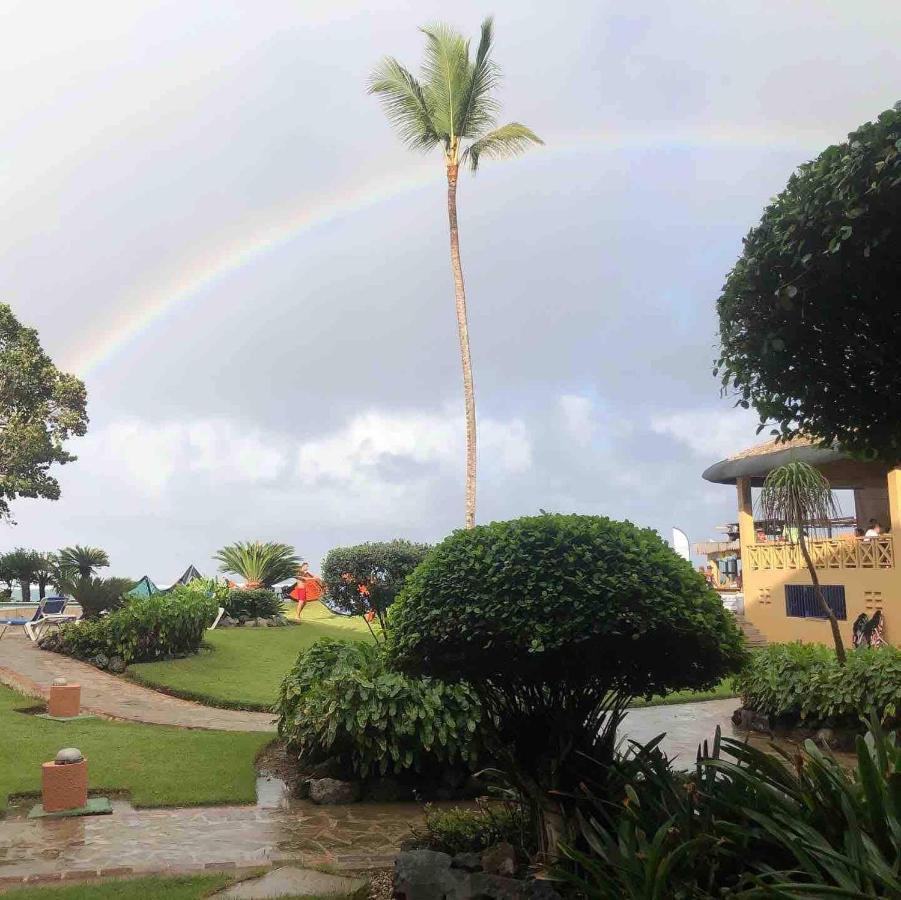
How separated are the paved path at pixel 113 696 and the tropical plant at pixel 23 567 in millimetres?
13402

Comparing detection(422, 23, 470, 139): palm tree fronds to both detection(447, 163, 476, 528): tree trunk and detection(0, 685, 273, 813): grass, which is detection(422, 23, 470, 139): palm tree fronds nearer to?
detection(447, 163, 476, 528): tree trunk

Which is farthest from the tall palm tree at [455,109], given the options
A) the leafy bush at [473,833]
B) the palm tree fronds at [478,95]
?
the leafy bush at [473,833]

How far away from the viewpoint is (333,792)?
882cm

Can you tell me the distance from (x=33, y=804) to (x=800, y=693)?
8962 mm

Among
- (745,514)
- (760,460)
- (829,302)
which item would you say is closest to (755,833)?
(829,302)

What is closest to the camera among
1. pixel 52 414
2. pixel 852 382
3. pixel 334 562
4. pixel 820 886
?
pixel 820 886

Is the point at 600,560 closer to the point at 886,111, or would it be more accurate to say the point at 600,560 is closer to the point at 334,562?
the point at 886,111

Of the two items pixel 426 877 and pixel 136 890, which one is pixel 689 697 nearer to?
pixel 426 877

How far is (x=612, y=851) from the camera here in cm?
443

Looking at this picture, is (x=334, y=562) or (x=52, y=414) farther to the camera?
(x=52, y=414)

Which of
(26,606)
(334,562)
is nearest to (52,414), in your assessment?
(26,606)

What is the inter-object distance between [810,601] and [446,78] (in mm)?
15472

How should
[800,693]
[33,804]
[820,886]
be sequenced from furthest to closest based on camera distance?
[800,693] < [33,804] < [820,886]

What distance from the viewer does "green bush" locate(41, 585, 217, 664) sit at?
57.2ft
